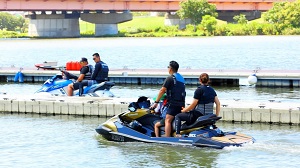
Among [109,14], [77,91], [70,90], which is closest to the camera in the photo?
[70,90]

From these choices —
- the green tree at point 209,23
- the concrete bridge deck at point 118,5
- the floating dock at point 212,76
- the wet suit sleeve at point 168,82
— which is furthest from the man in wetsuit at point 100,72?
the green tree at point 209,23

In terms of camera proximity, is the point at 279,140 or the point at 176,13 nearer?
the point at 279,140

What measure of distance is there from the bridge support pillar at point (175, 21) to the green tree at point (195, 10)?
8.02 ft

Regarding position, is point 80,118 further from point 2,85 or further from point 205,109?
point 2,85

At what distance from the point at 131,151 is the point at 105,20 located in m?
110

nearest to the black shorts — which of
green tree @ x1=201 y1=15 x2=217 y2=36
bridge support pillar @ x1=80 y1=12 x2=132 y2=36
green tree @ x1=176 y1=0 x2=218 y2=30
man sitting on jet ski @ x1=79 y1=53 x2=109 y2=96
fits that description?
man sitting on jet ski @ x1=79 y1=53 x2=109 y2=96

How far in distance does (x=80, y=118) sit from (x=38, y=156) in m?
6.33

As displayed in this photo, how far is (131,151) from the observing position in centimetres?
1884

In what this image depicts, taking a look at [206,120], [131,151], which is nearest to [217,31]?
[131,151]

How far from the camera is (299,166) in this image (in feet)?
54.1

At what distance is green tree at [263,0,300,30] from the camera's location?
117062 millimetres

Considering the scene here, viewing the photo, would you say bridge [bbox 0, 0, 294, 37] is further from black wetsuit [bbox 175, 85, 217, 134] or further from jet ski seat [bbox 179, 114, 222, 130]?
jet ski seat [bbox 179, 114, 222, 130]

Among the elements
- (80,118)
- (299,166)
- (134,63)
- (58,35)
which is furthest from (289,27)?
(299,166)

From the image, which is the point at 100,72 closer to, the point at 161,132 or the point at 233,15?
the point at 161,132
